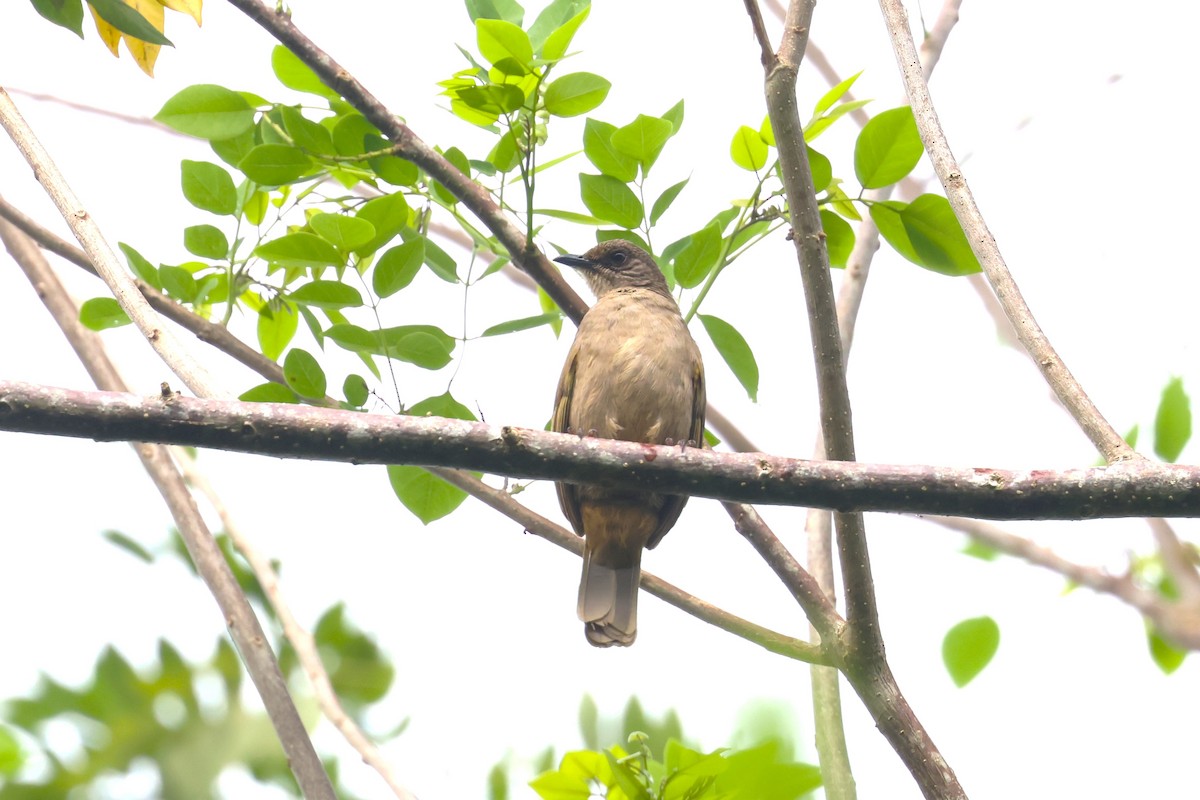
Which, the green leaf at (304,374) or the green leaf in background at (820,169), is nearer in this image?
the green leaf at (304,374)

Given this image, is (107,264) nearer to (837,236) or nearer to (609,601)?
(837,236)

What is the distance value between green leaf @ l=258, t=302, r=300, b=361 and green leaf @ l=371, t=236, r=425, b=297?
82 centimetres

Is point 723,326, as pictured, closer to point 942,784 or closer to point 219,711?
point 942,784

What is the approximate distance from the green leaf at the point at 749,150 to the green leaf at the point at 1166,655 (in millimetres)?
2471

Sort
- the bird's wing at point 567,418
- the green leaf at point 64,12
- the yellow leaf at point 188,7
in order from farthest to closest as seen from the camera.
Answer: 1. the bird's wing at point 567,418
2. the yellow leaf at point 188,7
3. the green leaf at point 64,12

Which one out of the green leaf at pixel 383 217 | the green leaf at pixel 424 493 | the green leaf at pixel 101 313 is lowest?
the green leaf at pixel 424 493

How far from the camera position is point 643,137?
12.0 feet

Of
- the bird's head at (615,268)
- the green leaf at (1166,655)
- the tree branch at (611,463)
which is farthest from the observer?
the bird's head at (615,268)

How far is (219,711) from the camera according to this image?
4.96 meters

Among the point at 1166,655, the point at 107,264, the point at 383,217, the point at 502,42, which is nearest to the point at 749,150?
the point at 502,42

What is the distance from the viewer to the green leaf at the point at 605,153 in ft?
12.1

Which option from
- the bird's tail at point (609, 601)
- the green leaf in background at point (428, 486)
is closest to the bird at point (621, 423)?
the bird's tail at point (609, 601)

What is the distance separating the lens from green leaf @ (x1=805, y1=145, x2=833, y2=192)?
367 centimetres

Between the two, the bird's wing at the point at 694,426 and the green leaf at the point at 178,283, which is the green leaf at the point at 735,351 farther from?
the green leaf at the point at 178,283
